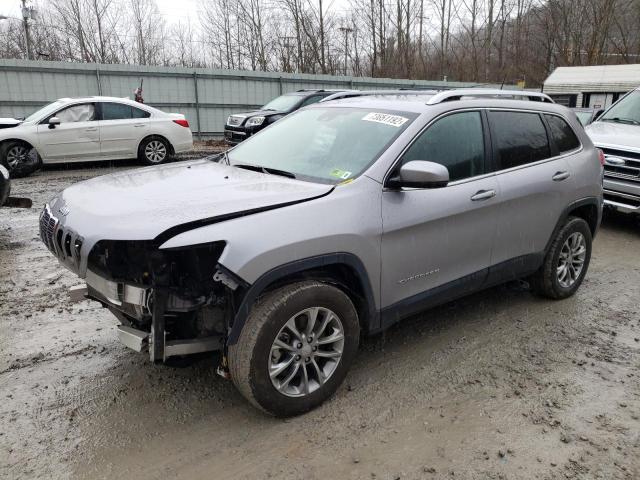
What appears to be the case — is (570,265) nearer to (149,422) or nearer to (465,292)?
(465,292)

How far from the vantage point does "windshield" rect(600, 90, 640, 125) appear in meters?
8.20

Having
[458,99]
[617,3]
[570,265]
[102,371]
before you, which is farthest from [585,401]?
[617,3]

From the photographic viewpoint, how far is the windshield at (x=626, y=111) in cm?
820

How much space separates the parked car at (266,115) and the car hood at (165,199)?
34.0ft

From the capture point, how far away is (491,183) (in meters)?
3.81

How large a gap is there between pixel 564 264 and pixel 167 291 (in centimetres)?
357

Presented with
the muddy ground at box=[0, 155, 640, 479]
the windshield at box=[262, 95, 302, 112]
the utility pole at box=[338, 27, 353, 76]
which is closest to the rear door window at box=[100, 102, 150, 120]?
the windshield at box=[262, 95, 302, 112]

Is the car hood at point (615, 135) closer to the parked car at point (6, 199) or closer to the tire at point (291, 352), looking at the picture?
the tire at point (291, 352)

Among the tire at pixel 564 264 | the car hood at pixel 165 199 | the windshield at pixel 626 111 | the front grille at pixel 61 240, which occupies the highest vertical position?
the windshield at pixel 626 111

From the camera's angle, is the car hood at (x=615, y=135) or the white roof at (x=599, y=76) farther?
the white roof at (x=599, y=76)

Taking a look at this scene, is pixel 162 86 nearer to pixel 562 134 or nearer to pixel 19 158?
pixel 19 158

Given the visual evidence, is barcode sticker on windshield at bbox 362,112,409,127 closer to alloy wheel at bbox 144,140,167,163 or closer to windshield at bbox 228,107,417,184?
windshield at bbox 228,107,417,184

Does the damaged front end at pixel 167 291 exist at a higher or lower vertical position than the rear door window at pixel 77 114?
lower

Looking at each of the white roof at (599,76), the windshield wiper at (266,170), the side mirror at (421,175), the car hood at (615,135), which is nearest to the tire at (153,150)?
the car hood at (615,135)
